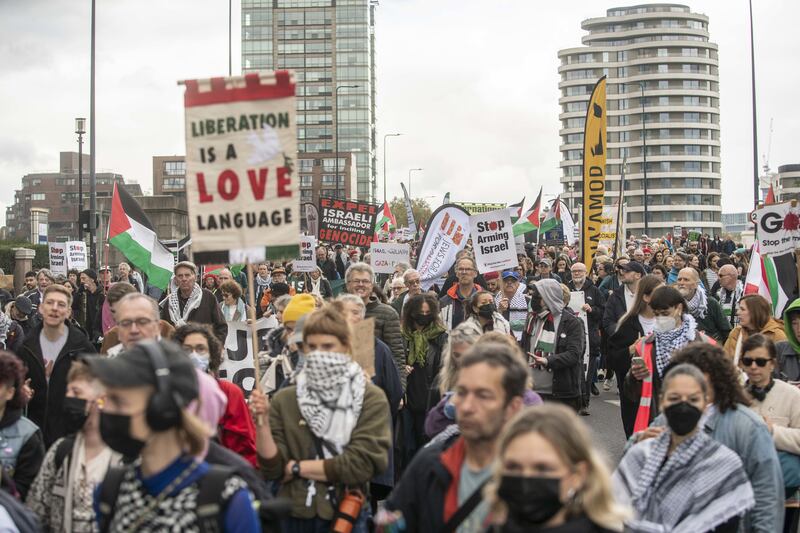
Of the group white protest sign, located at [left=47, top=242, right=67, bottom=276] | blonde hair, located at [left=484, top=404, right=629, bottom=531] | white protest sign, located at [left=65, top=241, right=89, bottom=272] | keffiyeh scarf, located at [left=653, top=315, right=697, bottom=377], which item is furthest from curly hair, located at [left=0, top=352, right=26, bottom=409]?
white protest sign, located at [left=47, top=242, right=67, bottom=276]

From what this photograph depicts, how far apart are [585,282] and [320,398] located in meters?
9.45

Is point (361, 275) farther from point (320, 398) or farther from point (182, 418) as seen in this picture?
point (182, 418)

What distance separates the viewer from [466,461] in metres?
3.85

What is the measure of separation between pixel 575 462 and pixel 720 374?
2508 millimetres

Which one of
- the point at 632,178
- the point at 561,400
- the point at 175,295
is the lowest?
the point at 561,400

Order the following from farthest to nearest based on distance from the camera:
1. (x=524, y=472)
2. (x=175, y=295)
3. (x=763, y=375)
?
(x=175, y=295) < (x=763, y=375) < (x=524, y=472)

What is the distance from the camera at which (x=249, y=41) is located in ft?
497

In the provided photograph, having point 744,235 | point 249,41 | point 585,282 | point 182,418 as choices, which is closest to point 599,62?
point 249,41

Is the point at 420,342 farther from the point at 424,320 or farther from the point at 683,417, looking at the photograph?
the point at 683,417

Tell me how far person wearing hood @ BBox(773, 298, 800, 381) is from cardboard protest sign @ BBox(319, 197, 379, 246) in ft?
56.8

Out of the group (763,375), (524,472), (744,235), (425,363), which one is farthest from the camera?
(744,235)

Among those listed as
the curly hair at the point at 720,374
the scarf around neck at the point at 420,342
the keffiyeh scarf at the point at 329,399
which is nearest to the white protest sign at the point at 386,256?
the scarf around neck at the point at 420,342

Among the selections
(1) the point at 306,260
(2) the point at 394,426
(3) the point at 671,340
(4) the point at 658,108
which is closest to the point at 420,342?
(2) the point at 394,426

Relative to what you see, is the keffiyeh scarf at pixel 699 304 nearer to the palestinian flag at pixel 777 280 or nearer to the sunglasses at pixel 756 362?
the palestinian flag at pixel 777 280
